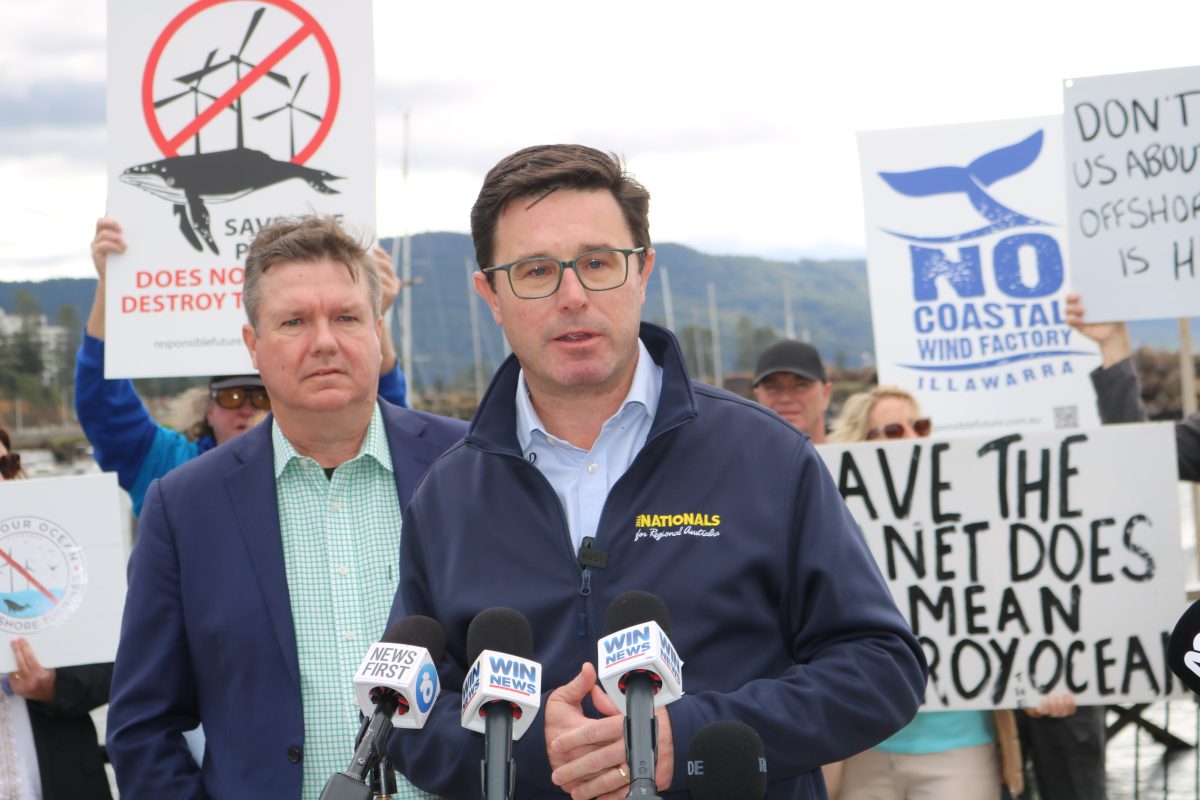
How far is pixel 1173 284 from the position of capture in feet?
18.5

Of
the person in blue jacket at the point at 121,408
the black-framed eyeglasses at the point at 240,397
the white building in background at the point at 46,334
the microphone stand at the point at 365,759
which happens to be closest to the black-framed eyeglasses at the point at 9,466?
the person in blue jacket at the point at 121,408

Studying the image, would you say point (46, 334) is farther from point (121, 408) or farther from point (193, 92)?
point (193, 92)

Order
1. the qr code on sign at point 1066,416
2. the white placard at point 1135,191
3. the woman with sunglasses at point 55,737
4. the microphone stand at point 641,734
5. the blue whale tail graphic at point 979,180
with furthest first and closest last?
1. the blue whale tail graphic at point 979,180
2. the qr code on sign at point 1066,416
3. the white placard at point 1135,191
4. the woman with sunglasses at point 55,737
5. the microphone stand at point 641,734

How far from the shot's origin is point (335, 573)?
3.19 m

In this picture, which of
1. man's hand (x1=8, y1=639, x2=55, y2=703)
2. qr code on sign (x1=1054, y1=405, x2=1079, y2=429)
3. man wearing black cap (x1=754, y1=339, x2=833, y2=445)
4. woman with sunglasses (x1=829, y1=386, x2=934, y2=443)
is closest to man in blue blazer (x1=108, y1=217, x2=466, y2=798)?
man's hand (x1=8, y1=639, x2=55, y2=703)

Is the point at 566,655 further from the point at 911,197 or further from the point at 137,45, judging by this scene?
the point at 911,197

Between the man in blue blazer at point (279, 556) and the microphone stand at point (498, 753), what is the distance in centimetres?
131

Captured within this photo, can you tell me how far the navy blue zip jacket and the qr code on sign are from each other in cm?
491

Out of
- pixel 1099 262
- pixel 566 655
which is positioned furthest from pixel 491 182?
pixel 1099 262

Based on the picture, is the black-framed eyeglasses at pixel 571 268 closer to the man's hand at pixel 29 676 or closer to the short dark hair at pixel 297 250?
the short dark hair at pixel 297 250

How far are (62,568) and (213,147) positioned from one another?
1622 mm

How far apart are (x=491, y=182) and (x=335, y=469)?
106 centimetres

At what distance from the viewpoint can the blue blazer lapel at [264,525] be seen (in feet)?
9.98

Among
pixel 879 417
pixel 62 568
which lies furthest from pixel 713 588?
pixel 879 417
